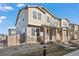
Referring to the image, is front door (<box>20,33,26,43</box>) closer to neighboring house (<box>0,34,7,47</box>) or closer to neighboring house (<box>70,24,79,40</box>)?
neighboring house (<box>0,34,7,47</box>)

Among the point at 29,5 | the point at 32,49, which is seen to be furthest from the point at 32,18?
the point at 32,49

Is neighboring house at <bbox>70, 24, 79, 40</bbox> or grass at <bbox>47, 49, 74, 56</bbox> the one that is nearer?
grass at <bbox>47, 49, 74, 56</bbox>

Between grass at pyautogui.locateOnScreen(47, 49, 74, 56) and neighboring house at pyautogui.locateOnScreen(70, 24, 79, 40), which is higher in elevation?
neighboring house at pyautogui.locateOnScreen(70, 24, 79, 40)

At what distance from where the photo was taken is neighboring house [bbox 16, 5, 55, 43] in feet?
9.71

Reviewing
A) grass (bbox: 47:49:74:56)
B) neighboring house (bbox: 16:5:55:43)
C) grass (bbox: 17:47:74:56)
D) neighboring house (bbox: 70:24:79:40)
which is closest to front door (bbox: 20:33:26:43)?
neighboring house (bbox: 16:5:55:43)

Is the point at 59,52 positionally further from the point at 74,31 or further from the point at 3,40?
the point at 3,40

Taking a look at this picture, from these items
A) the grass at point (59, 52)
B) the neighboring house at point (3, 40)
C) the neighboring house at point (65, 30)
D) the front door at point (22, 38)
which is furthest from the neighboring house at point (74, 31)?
the neighboring house at point (3, 40)

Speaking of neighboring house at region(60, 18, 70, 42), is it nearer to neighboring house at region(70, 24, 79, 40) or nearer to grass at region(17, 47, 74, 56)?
neighboring house at region(70, 24, 79, 40)

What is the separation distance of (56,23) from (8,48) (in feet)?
2.07

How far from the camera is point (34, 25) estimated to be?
9.73ft

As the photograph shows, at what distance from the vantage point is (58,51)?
117 inches

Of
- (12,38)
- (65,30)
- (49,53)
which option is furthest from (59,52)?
(12,38)

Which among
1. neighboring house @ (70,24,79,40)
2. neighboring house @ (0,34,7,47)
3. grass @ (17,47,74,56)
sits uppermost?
neighboring house @ (70,24,79,40)

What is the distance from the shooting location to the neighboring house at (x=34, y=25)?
116 inches
